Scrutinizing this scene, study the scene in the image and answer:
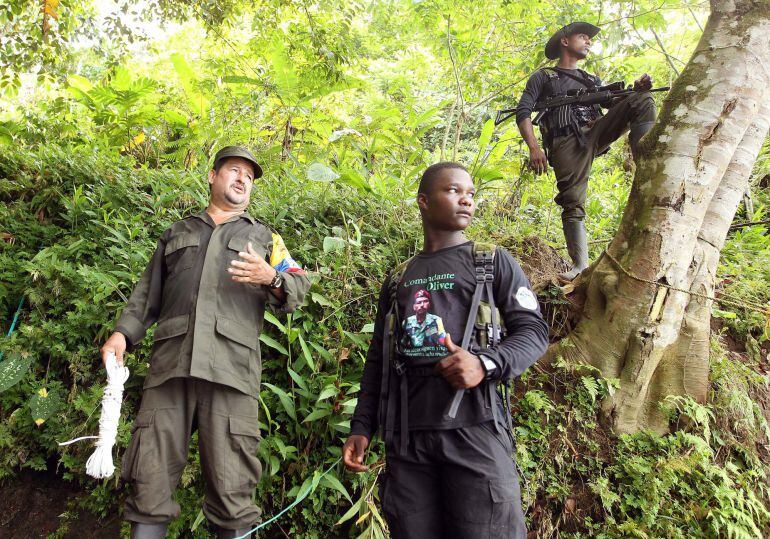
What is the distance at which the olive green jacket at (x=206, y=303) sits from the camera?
239 centimetres

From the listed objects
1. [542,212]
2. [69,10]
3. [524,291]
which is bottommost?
[524,291]

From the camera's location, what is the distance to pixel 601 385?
3104 mm

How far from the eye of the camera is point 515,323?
1929mm

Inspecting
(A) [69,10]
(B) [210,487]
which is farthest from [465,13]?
(B) [210,487]

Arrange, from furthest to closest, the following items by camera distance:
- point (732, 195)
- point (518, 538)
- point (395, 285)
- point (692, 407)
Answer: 1. point (732, 195)
2. point (692, 407)
3. point (395, 285)
4. point (518, 538)

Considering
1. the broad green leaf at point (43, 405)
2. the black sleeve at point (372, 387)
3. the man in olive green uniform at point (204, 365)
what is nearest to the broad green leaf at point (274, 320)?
the man in olive green uniform at point (204, 365)

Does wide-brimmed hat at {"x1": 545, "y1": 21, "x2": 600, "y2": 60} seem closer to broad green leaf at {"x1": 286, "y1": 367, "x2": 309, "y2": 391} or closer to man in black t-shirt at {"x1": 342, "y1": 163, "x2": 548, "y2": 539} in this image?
man in black t-shirt at {"x1": 342, "y1": 163, "x2": 548, "y2": 539}

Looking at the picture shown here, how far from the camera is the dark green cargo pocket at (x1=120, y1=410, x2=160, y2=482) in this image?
225cm

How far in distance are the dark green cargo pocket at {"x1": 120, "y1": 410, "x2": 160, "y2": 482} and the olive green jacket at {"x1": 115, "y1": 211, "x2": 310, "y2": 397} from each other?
0.67 ft

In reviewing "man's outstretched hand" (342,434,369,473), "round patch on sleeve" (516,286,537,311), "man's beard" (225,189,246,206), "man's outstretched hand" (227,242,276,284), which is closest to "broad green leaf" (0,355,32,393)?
"man's beard" (225,189,246,206)

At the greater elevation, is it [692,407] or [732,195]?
[732,195]

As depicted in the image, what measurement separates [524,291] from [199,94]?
20.5 feet

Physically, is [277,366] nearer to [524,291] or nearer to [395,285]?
[395,285]

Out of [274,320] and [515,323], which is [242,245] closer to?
[274,320]
